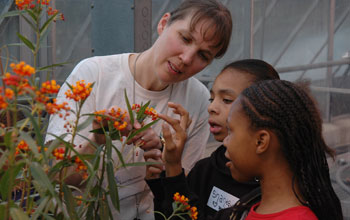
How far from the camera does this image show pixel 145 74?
1.63 meters

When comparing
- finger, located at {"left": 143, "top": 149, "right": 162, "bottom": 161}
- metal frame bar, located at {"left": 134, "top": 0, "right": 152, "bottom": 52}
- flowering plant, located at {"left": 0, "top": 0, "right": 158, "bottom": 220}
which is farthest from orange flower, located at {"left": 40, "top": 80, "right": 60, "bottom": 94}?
metal frame bar, located at {"left": 134, "top": 0, "right": 152, "bottom": 52}

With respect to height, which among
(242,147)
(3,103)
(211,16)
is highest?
(211,16)

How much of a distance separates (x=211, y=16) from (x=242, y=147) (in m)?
0.58

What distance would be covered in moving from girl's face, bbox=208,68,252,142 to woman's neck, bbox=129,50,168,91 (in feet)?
0.76

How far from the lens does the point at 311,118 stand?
41.9 inches

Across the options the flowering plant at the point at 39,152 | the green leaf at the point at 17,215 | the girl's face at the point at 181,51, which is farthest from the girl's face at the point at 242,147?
the green leaf at the point at 17,215

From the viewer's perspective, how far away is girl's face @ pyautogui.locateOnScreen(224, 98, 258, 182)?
3.44ft

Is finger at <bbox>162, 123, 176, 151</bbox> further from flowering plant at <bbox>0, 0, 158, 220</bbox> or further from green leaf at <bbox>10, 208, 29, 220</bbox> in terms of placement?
green leaf at <bbox>10, 208, 29, 220</bbox>

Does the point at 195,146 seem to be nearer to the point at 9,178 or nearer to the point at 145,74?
the point at 145,74

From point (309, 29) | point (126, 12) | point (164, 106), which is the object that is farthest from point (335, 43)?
point (164, 106)

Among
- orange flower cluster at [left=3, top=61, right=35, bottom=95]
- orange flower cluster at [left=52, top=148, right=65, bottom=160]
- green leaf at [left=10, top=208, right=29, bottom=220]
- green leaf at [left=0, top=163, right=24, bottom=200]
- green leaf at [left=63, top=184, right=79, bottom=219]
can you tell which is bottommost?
green leaf at [left=63, top=184, right=79, bottom=219]

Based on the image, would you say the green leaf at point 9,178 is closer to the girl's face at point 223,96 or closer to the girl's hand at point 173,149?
the girl's hand at point 173,149

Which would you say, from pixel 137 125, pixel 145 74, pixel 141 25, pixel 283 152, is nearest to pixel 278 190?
pixel 283 152

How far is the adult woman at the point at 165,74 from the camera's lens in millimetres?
1482
